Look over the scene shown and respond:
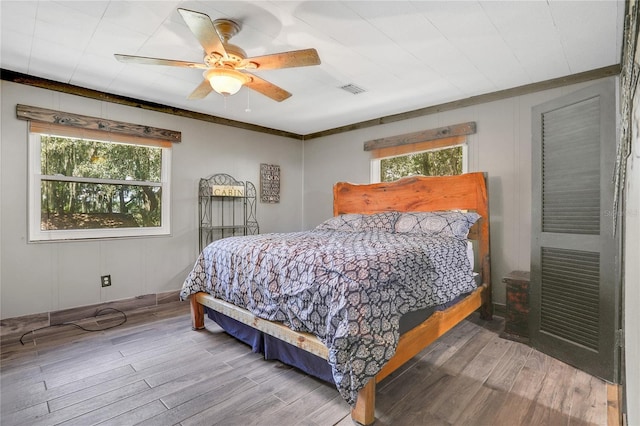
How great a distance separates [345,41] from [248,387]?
2.50m

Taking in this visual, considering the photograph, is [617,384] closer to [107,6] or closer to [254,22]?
[254,22]

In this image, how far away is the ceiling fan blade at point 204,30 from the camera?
1.56 meters

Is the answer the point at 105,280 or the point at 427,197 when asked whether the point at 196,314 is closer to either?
the point at 105,280

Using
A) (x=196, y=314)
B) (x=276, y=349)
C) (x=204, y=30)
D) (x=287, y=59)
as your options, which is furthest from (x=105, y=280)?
(x=287, y=59)

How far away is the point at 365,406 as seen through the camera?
166 centimetres

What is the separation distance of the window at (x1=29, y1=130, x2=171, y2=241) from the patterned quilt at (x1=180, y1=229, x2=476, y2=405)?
1.61 meters

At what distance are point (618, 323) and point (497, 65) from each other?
2153 millimetres

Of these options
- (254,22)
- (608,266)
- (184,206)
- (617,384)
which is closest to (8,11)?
(254,22)

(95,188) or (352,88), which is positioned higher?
(352,88)

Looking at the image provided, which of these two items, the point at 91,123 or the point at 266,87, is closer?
the point at 266,87

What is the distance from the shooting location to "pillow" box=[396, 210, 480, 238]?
3.02 meters

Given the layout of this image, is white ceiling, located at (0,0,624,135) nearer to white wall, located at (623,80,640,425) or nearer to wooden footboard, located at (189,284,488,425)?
white wall, located at (623,80,640,425)

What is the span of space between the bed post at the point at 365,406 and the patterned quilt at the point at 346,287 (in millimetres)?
64

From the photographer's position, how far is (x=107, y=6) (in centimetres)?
196
